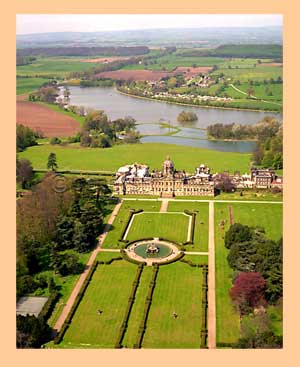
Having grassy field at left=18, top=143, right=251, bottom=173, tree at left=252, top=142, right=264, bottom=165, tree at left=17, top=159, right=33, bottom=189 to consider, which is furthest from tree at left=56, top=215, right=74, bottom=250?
tree at left=252, top=142, right=264, bottom=165

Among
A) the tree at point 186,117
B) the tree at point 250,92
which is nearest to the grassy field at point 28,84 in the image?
the tree at point 186,117

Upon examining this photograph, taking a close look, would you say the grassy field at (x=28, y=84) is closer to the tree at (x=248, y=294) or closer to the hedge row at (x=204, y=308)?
the hedge row at (x=204, y=308)

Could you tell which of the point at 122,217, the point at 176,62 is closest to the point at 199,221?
the point at 122,217

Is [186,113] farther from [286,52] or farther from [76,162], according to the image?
[286,52]

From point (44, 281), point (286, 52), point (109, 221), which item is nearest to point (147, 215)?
point (109, 221)

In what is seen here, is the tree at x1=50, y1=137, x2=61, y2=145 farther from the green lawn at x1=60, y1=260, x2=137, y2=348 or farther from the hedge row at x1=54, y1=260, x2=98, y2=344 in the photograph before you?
the green lawn at x1=60, y1=260, x2=137, y2=348
